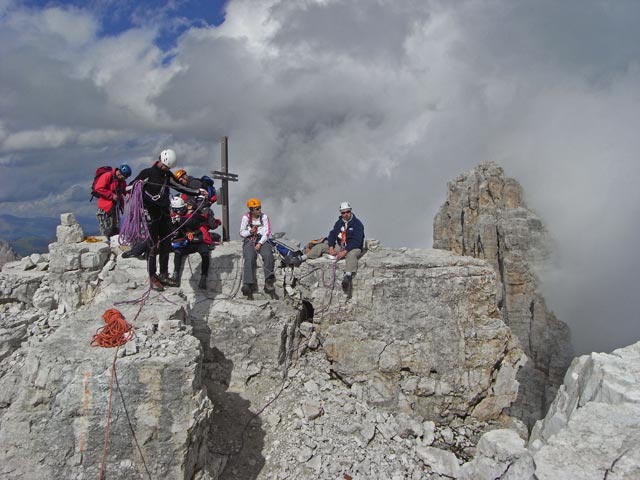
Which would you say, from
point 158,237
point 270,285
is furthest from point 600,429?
point 158,237

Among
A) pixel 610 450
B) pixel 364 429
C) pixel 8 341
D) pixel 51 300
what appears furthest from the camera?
pixel 51 300

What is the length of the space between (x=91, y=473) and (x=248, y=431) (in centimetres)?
351

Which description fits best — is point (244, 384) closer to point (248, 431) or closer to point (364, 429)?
point (248, 431)

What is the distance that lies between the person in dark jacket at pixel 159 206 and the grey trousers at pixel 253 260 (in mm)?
1925

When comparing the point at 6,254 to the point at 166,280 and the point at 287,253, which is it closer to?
the point at 166,280

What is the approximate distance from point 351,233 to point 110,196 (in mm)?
7033

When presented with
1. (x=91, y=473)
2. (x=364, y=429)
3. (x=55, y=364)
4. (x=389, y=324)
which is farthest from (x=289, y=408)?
(x=55, y=364)

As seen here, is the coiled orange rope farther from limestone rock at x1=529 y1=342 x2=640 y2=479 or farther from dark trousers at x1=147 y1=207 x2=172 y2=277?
limestone rock at x1=529 y1=342 x2=640 y2=479

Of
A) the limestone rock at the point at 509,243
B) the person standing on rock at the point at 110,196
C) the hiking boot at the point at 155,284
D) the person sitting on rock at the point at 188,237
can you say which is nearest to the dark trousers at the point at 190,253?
the person sitting on rock at the point at 188,237

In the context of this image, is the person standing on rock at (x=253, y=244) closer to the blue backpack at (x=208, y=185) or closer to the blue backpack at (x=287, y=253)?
the blue backpack at (x=287, y=253)

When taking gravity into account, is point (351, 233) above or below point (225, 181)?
below

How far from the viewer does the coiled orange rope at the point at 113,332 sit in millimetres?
7445

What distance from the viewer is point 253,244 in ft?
38.2

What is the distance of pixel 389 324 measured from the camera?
1168cm
